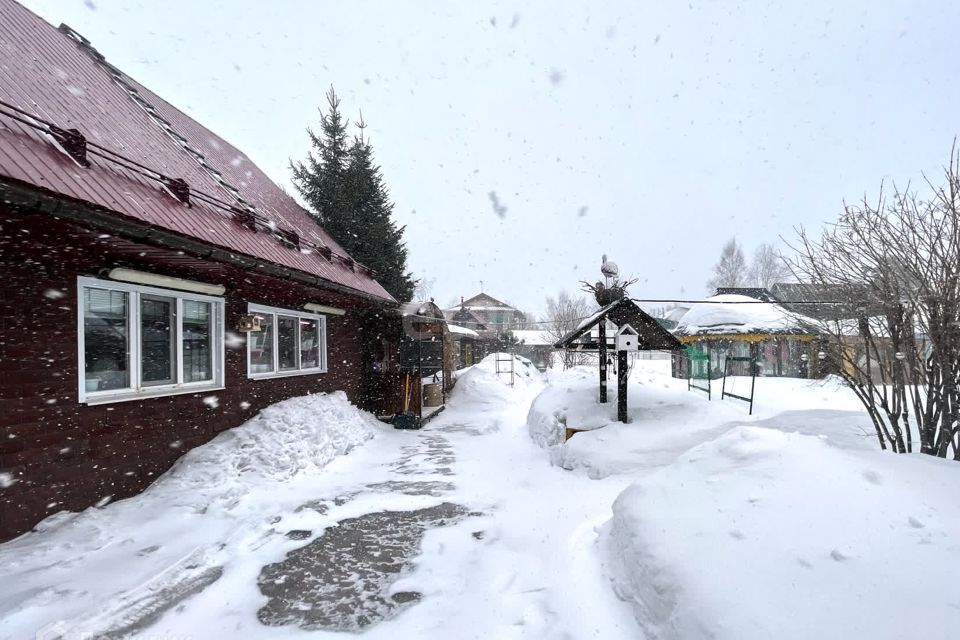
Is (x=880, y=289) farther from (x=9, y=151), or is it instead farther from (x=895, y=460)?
(x=9, y=151)

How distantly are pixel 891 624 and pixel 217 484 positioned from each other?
6.05m

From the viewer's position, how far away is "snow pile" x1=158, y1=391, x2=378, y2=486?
5605mm

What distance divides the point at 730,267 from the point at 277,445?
47.9m

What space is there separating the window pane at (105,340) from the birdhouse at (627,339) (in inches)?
269

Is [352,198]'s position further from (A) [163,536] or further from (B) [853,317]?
(B) [853,317]

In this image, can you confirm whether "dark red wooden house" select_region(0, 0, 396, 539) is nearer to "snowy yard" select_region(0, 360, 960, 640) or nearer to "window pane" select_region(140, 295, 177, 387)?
"window pane" select_region(140, 295, 177, 387)

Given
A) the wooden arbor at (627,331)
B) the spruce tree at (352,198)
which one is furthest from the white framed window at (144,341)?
the spruce tree at (352,198)

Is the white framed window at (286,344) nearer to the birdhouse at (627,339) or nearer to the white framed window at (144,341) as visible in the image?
the white framed window at (144,341)

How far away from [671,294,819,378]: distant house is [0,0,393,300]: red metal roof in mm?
14492

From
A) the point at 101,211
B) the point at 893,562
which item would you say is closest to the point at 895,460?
the point at 893,562

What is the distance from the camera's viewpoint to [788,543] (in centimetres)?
260

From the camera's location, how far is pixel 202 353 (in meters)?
6.28

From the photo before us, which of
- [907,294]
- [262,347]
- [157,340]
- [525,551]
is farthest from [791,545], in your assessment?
[262,347]

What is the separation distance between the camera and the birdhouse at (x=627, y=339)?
25.3ft
